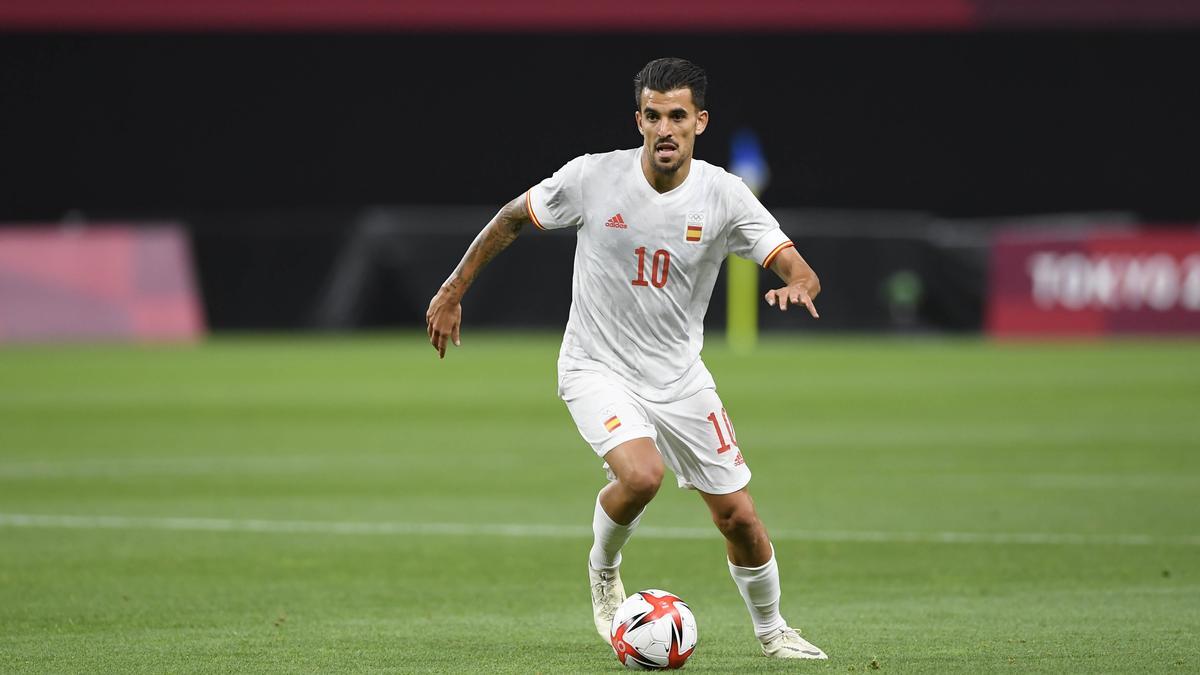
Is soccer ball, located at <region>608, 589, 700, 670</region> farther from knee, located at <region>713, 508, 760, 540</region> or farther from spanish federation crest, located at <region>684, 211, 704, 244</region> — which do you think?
spanish federation crest, located at <region>684, 211, 704, 244</region>

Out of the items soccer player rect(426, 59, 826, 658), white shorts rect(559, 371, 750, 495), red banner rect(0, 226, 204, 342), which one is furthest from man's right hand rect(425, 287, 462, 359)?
red banner rect(0, 226, 204, 342)

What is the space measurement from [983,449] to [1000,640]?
929cm

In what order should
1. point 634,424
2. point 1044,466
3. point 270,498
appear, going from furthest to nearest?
point 1044,466 → point 270,498 → point 634,424

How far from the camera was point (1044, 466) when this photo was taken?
16125 millimetres

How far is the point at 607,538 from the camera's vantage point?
8391mm

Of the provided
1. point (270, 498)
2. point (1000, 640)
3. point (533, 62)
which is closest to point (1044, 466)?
point (270, 498)

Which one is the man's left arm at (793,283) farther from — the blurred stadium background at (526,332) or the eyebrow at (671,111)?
the blurred stadium background at (526,332)

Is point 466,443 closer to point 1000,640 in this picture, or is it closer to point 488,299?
point 1000,640

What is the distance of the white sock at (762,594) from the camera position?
8070mm

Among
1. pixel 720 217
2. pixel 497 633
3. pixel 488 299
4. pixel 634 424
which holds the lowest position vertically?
pixel 488 299

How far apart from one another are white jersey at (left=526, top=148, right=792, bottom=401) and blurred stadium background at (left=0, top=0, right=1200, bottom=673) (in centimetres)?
127

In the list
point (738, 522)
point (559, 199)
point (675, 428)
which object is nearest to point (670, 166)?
point (559, 199)

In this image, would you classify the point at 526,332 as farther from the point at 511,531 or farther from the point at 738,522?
the point at 738,522

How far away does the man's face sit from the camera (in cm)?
796
